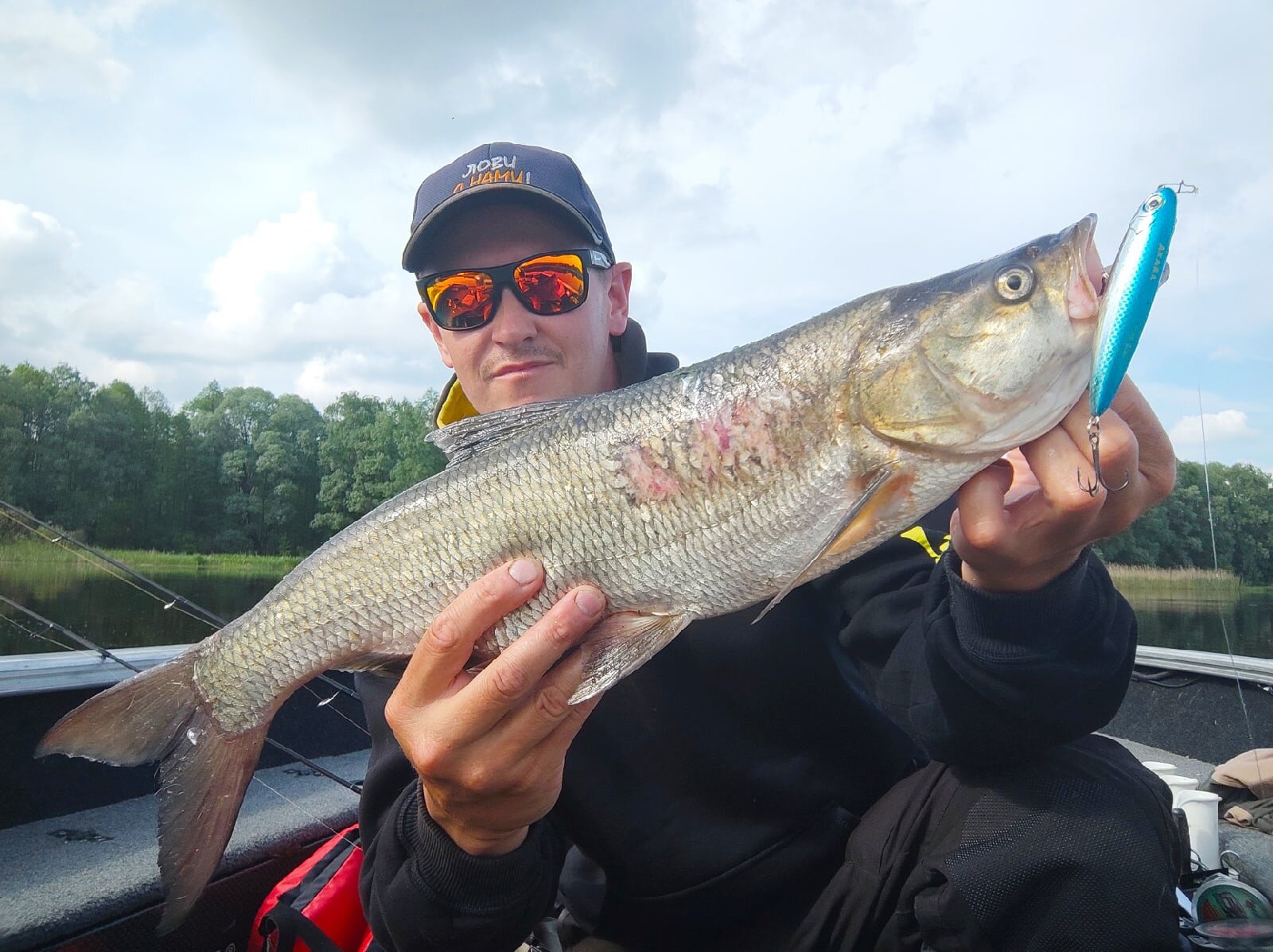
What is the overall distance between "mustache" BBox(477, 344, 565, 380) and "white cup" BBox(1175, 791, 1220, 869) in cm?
352

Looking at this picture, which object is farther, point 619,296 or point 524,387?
point 619,296

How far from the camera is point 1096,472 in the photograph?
1.51 meters

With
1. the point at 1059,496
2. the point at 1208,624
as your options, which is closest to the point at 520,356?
the point at 1059,496

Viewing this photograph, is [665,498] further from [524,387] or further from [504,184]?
[504,184]

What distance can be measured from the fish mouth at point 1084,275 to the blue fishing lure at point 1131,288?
207mm

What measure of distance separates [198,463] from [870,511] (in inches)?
1888

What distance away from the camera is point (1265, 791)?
413 cm

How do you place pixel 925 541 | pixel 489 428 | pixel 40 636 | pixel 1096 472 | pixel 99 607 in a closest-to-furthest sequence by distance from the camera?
pixel 1096 472 → pixel 489 428 → pixel 925 541 → pixel 40 636 → pixel 99 607

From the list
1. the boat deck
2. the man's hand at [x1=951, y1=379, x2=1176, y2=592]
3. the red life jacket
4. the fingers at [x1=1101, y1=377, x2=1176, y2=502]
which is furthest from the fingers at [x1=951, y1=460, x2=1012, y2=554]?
the boat deck

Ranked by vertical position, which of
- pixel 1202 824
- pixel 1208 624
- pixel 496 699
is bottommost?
pixel 1208 624

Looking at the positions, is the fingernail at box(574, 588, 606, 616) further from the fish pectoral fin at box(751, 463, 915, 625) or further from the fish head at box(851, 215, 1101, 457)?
the fish head at box(851, 215, 1101, 457)

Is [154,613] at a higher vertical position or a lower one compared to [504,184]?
lower

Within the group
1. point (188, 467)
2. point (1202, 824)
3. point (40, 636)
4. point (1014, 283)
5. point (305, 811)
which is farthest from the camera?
point (188, 467)

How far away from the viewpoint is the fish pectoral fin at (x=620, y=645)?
187 centimetres
